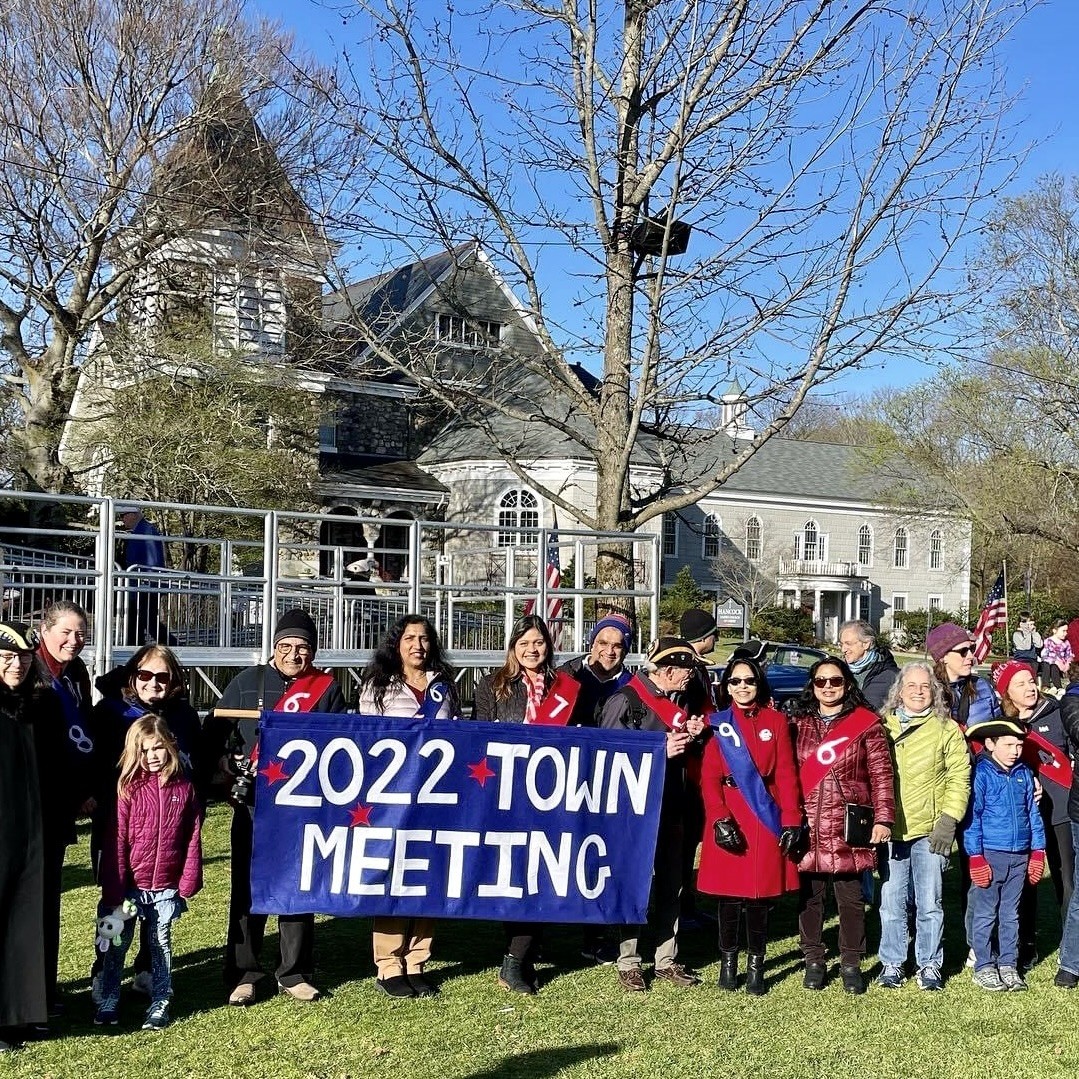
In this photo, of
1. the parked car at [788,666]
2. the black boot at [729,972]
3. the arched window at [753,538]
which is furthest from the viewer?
the arched window at [753,538]

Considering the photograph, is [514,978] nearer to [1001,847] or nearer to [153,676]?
[153,676]

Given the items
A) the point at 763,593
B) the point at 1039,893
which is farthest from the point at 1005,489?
the point at 1039,893

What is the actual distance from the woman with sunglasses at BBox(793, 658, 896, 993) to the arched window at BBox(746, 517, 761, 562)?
161 feet

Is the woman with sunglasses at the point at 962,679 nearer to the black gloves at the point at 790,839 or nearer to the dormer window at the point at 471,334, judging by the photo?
the black gloves at the point at 790,839

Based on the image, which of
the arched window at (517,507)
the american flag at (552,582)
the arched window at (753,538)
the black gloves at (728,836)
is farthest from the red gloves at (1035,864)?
the arched window at (753,538)

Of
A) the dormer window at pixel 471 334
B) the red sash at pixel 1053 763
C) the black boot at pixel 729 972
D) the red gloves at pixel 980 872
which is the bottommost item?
the black boot at pixel 729 972

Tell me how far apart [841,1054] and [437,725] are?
7.94ft

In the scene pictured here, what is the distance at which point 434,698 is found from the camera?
6590 millimetres

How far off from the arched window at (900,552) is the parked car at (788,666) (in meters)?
34.9

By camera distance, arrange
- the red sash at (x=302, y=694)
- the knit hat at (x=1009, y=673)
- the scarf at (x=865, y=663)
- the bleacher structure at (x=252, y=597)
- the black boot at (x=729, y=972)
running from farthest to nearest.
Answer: the bleacher structure at (x=252, y=597)
the scarf at (x=865, y=663)
the knit hat at (x=1009, y=673)
the black boot at (x=729, y=972)
the red sash at (x=302, y=694)

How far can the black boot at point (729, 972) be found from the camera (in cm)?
667

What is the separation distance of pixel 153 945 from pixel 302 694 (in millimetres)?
1364

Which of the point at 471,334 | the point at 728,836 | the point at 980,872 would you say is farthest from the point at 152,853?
the point at 471,334

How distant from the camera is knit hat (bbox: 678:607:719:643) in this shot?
792 centimetres
